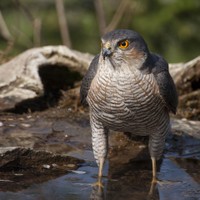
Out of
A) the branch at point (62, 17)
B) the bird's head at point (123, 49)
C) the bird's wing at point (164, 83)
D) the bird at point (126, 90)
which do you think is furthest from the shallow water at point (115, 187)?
the branch at point (62, 17)

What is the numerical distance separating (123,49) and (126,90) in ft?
1.12

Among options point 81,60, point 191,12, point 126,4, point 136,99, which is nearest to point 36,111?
point 81,60

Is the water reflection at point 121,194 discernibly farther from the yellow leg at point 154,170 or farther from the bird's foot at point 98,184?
the yellow leg at point 154,170

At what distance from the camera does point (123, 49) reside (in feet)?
Answer: 18.2

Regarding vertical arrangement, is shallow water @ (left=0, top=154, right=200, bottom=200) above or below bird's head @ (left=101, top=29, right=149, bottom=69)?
below

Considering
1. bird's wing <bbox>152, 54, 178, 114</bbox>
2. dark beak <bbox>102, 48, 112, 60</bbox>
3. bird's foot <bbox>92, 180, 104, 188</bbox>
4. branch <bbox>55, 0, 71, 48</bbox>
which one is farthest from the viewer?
branch <bbox>55, 0, 71, 48</bbox>

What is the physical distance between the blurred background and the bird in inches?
158

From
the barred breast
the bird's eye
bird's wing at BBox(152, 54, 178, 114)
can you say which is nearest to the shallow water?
the barred breast

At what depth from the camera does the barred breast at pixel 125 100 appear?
554 centimetres

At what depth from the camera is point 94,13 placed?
39.4 ft

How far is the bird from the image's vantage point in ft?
18.1

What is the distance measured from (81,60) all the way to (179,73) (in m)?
1.17

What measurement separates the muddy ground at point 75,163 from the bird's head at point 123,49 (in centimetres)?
105

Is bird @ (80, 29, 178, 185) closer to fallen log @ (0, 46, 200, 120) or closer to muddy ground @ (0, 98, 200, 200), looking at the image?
muddy ground @ (0, 98, 200, 200)
